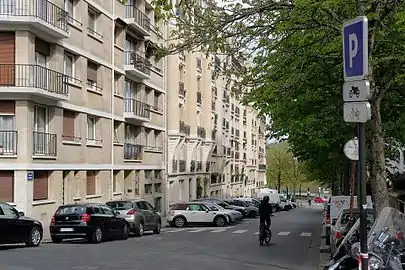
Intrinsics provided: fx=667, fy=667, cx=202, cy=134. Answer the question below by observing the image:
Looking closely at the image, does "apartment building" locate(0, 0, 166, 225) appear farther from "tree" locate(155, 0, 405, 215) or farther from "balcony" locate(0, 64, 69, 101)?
"tree" locate(155, 0, 405, 215)

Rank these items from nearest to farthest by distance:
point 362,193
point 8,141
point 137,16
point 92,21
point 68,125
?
point 362,193
point 8,141
point 68,125
point 92,21
point 137,16

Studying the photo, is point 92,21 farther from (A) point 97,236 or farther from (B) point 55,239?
(A) point 97,236

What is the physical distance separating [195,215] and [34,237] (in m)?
18.8

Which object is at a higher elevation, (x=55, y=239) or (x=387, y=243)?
(x=387, y=243)

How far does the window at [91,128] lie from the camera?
118 ft

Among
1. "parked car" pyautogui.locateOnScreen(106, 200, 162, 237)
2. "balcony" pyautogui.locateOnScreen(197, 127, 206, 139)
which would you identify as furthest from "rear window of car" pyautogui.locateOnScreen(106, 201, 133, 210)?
"balcony" pyautogui.locateOnScreen(197, 127, 206, 139)

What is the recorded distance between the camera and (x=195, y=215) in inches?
1569

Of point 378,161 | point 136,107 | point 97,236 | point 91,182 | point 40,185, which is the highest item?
point 136,107

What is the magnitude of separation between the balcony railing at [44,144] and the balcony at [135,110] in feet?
36.4

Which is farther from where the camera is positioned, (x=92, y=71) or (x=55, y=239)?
(x=92, y=71)

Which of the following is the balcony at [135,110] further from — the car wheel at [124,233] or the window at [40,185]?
the car wheel at [124,233]

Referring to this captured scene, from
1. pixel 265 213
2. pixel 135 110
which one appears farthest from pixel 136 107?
pixel 265 213

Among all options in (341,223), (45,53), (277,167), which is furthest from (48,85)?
(277,167)

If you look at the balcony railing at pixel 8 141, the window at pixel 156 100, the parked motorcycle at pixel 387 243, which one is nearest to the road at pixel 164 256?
the balcony railing at pixel 8 141
